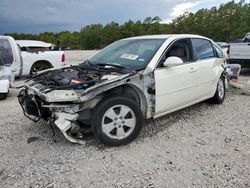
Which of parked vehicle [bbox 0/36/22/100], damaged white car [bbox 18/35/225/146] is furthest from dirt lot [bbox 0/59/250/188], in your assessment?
parked vehicle [bbox 0/36/22/100]

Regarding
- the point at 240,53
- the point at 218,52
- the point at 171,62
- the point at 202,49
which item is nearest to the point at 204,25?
the point at 240,53

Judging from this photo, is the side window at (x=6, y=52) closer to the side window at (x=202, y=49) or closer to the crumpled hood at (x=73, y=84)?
the crumpled hood at (x=73, y=84)

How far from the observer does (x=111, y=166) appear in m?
3.53

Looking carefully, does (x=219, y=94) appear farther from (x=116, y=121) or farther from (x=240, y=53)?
(x=240, y=53)

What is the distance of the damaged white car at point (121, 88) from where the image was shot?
3.86m

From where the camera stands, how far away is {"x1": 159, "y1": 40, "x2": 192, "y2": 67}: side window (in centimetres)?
482

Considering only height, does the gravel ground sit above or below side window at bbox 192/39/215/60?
below

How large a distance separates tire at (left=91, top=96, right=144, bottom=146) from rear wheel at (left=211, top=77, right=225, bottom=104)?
104 inches

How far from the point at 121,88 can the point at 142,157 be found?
1.04 metres

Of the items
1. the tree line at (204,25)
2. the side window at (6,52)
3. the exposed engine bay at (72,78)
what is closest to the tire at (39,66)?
the side window at (6,52)

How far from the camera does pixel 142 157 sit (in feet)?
12.3

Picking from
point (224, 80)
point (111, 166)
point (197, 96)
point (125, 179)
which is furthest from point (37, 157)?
point (224, 80)

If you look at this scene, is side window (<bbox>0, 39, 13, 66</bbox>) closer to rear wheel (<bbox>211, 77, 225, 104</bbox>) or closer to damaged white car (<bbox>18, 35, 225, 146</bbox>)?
damaged white car (<bbox>18, 35, 225, 146</bbox>)

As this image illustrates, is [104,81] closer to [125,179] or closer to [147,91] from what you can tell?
[147,91]
